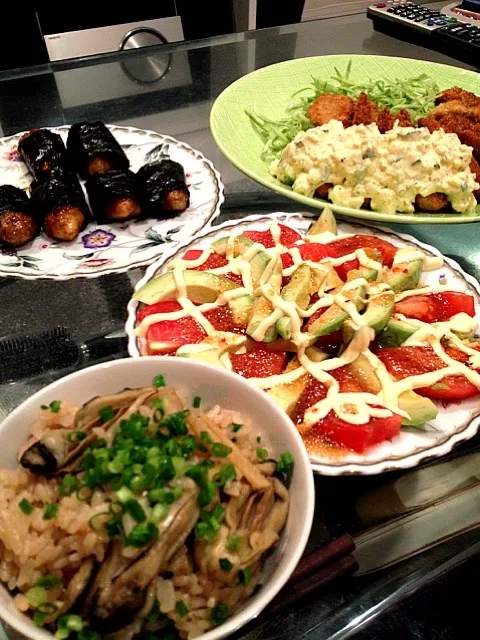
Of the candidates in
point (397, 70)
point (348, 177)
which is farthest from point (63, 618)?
point (397, 70)

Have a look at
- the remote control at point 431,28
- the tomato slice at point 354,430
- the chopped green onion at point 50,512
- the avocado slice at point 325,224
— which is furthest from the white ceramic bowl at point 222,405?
the remote control at point 431,28

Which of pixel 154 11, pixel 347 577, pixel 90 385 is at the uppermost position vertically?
pixel 154 11

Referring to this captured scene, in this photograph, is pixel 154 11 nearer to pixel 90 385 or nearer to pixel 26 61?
pixel 26 61

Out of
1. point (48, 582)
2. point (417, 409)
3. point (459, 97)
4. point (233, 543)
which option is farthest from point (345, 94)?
point (48, 582)

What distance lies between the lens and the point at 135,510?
2.40ft

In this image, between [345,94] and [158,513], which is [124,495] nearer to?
[158,513]

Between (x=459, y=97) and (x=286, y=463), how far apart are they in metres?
1.92

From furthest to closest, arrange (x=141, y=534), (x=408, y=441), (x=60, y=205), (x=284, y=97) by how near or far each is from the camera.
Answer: (x=284, y=97)
(x=60, y=205)
(x=408, y=441)
(x=141, y=534)

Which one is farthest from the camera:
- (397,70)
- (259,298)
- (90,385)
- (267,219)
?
(397,70)

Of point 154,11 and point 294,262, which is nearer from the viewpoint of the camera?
point 294,262

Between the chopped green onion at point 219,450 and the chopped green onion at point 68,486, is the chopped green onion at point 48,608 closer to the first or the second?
the chopped green onion at point 68,486

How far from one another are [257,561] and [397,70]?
2.34m

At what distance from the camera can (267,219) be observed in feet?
5.45

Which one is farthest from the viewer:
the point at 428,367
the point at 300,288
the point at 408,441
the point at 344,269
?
the point at 344,269
